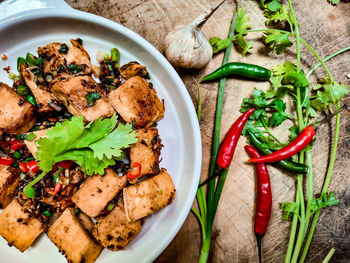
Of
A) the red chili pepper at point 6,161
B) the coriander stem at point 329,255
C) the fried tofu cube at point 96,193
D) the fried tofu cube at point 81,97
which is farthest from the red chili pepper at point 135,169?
the coriander stem at point 329,255

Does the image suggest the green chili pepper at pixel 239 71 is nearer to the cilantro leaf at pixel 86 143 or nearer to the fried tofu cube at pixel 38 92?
the cilantro leaf at pixel 86 143

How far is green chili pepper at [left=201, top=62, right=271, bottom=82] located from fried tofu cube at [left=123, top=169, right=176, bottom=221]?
4.32ft

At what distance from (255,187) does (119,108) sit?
1.85 meters

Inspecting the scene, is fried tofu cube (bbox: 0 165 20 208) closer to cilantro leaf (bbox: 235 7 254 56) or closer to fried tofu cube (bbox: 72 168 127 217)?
fried tofu cube (bbox: 72 168 127 217)

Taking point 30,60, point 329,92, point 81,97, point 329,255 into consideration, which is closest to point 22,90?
point 30,60

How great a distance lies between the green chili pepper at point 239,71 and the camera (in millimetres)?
2830

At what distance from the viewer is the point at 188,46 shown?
2721 mm

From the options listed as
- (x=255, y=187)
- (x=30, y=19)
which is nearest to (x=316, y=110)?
(x=255, y=187)

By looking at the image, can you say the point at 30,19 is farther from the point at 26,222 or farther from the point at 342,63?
the point at 342,63

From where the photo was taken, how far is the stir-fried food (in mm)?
2344

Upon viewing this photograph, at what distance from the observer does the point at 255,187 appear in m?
2.95

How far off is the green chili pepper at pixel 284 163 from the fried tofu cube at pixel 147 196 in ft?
3.80

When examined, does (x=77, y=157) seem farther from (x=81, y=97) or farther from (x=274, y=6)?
(x=274, y=6)

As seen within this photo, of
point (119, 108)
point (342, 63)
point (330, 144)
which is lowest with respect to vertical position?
point (330, 144)
